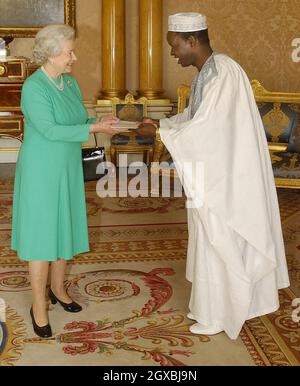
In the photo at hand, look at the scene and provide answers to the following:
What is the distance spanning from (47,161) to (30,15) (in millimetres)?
5296

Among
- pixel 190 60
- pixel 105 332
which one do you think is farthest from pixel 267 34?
pixel 105 332

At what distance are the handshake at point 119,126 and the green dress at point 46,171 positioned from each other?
0.10 meters

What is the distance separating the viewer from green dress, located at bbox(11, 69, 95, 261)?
312cm

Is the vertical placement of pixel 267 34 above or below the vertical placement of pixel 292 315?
above

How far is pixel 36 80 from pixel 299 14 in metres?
6.02

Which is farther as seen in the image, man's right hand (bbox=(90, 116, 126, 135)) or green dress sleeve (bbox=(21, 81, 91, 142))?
man's right hand (bbox=(90, 116, 126, 135))

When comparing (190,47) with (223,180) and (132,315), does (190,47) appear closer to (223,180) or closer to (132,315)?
(223,180)

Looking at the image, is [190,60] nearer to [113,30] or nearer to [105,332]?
[105,332]

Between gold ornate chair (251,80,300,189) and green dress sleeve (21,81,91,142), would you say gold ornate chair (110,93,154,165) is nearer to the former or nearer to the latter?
gold ornate chair (251,80,300,189)

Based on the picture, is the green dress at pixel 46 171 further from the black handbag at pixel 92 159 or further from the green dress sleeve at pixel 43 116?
the black handbag at pixel 92 159

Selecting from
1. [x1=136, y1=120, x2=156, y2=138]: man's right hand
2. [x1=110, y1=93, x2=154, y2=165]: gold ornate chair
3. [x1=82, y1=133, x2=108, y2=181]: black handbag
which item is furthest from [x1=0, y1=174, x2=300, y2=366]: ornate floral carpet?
[x1=110, y1=93, x2=154, y2=165]: gold ornate chair

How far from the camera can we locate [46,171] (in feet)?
10.5

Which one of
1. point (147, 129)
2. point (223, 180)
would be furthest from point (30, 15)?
point (223, 180)
